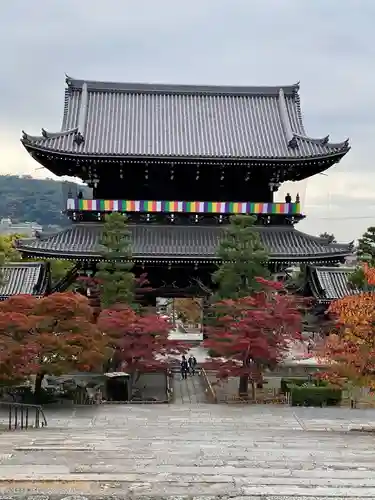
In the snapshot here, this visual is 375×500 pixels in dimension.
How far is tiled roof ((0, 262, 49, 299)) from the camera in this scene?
27.5 meters

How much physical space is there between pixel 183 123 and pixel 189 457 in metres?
23.4

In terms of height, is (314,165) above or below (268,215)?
above

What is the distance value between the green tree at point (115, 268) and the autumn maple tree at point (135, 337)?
122 centimetres

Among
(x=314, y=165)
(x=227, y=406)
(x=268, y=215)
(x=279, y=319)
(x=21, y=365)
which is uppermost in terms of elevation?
(x=314, y=165)

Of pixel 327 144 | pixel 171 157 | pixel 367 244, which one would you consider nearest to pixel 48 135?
pixel 171 157

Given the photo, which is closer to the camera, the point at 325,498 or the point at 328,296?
the point at 325,498

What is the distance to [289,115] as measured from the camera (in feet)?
113

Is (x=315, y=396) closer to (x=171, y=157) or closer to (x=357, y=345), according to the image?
(x=357, y=345)

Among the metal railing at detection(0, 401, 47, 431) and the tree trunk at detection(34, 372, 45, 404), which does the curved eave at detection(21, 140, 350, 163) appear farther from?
the metal railing at detection(0, 401, 47, 431)

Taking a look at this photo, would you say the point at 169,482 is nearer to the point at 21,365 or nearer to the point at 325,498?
the point at 325,498

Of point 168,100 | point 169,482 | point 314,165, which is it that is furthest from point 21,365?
point 168,100

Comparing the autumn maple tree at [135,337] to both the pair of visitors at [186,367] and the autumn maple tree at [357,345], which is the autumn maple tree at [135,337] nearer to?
the pair of visitors at [186,367]

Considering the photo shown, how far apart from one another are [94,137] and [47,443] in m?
20.1

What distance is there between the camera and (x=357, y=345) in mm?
19094
